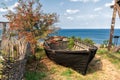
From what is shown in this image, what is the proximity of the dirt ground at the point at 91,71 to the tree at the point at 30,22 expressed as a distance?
4.24ft

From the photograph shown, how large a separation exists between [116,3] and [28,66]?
295 inches

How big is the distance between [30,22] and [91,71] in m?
3.98

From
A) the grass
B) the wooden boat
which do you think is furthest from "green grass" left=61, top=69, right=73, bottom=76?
the wooden boat

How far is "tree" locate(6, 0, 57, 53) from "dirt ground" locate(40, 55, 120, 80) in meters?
1.29

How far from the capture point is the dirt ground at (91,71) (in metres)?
12.6

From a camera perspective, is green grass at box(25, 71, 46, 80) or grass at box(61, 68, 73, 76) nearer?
green grass at box(25, 71, 46, 80)

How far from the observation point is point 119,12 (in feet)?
56.2

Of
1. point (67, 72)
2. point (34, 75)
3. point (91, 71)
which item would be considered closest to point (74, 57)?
point (67, 72)

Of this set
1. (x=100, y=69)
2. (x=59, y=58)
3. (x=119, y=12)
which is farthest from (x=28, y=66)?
(x=119, y=12)

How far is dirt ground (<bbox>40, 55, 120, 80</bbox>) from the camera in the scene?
1262cm

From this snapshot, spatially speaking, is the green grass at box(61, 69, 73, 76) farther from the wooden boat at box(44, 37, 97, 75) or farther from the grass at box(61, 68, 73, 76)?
the wooden boat at box(44, 37, 97, 75)

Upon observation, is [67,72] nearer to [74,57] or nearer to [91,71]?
[74,57]

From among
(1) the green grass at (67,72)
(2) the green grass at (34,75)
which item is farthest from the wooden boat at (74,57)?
(2) the green grass at (34,75)

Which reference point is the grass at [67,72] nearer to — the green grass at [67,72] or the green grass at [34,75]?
the green grass at [67,72]
